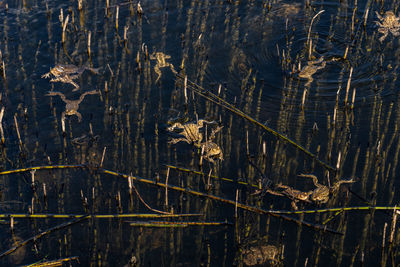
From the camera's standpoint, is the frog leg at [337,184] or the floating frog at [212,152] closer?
the frog leg at [337,184]

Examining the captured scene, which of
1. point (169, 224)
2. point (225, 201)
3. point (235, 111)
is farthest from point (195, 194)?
point (235, 111)

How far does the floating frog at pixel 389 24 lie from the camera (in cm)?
1207

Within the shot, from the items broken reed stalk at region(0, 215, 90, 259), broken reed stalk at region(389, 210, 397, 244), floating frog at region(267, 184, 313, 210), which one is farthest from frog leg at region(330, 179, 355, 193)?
broken reed stalk at region(0, 215, 90, 259)

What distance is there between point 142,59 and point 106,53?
82cm

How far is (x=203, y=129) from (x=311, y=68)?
2691 mm

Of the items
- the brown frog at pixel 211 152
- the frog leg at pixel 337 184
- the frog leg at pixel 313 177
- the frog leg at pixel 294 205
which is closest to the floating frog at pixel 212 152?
the brown frog at pixel 211 152

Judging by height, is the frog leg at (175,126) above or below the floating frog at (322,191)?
above

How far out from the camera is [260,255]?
25.6 feet

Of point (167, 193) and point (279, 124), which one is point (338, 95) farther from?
point (167, 193)

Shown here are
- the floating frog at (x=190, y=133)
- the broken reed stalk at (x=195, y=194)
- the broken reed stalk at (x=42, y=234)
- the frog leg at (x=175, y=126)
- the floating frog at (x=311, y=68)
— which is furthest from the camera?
the floating frog at (x=311, y=68)

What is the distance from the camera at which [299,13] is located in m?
13.0

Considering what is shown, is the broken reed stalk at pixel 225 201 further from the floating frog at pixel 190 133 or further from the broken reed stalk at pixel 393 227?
the floating frog at pixel 190 133

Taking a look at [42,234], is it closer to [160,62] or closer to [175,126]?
[175,126]

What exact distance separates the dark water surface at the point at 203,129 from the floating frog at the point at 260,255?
37mm
